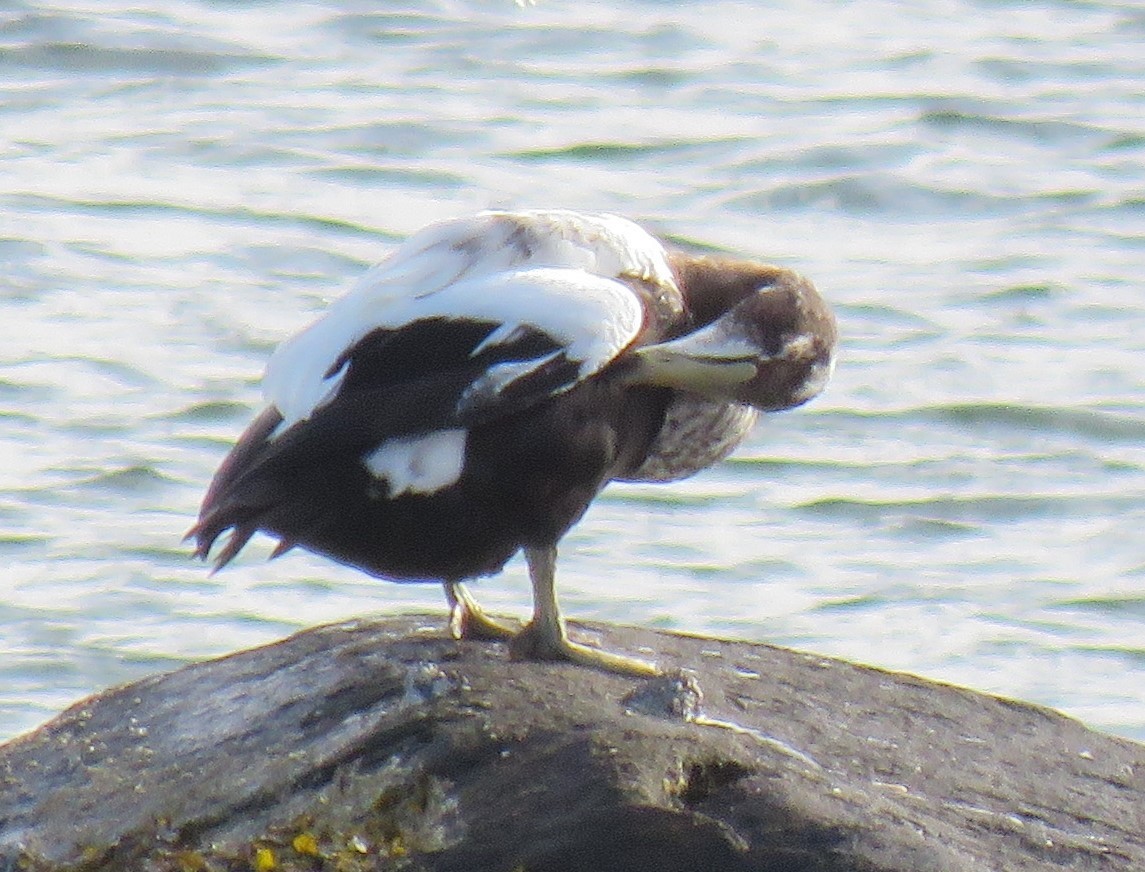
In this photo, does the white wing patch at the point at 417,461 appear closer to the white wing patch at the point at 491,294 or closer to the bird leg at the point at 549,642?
the white wing patch at the point at 491,294

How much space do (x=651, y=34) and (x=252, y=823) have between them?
10052 mm

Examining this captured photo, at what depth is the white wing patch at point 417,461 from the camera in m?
4.28

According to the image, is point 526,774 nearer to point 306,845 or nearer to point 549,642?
point 306,845

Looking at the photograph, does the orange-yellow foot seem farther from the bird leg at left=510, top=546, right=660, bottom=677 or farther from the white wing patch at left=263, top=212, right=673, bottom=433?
the white wing patch at left=263, top=212, right=673, bottom=433

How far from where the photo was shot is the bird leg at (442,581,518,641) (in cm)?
484

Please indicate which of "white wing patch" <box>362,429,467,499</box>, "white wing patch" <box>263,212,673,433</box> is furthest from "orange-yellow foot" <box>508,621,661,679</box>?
"white wing patch" <box>263,212,673,433</box>

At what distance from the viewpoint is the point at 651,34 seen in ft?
44.3

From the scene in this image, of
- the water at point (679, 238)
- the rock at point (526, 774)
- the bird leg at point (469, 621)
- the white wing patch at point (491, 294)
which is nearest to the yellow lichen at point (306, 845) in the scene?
the rock at point (526, 774)

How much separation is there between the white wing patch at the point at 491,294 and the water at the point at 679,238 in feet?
9.84

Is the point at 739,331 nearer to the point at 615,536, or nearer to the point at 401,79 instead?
the point at 615,536

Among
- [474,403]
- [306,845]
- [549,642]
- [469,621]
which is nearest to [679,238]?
[469,621]

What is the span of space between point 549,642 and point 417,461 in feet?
1.83

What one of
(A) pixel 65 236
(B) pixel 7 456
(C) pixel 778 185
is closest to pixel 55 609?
(B) pixel 7 456

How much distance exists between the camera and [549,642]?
4.64m
